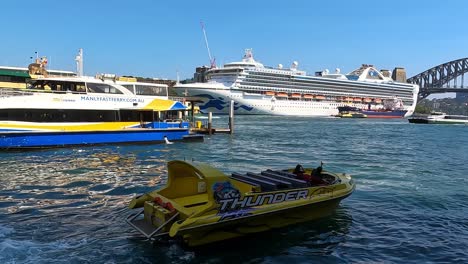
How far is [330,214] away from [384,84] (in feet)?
413

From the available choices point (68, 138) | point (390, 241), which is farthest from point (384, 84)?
point (390, 241)

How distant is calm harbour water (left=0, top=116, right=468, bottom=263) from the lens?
25.8 ft

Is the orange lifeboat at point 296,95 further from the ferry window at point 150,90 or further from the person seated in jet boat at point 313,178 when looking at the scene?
the person seated in jet boat at point 313,178

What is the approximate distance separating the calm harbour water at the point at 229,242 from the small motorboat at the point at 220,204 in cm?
31

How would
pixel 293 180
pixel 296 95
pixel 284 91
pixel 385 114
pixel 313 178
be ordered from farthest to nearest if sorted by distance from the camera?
pixel 385 114
pixel 296 95
pixel 284 91
pixel 313 178
pixel 293 180

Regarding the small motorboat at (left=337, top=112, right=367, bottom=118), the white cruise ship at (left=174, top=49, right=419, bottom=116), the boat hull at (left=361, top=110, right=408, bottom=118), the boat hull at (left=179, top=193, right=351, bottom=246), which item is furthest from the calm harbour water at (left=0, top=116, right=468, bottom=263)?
the boat hull at (left=361, top=110, right=408, bottom=118)

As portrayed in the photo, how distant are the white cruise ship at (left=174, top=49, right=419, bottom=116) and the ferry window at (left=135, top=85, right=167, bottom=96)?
51.0m

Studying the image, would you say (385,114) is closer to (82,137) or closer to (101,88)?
(101,88)

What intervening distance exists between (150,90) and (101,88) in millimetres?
3711

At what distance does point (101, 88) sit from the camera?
26.4 meters

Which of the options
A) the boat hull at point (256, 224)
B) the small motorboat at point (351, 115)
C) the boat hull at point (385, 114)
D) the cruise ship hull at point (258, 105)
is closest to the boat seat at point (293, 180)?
the boat hull at point (256, 224)

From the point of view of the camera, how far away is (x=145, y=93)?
28656 mm

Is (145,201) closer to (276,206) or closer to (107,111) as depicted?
(276,206)

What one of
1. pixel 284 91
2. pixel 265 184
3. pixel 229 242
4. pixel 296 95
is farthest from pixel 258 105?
pixel 229 242
